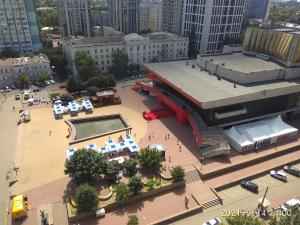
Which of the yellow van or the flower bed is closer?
the yellow van

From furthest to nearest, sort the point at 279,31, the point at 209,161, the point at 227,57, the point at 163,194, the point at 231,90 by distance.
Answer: the point at 227,57, the point at 279,31, the point at 231,90, the point at 209,161, the point at 163,194

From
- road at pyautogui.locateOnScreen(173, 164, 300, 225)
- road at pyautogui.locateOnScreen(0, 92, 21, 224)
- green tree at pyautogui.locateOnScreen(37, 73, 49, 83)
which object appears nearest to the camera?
road at pyautogui.locateOnScreen(173, 164, 300, 225)

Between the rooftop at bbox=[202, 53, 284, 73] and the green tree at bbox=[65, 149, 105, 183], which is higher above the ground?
the rooftop at bbox=[202, 53, 284, 73]

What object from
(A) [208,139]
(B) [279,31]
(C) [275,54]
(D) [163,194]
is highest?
(B) [279,31]

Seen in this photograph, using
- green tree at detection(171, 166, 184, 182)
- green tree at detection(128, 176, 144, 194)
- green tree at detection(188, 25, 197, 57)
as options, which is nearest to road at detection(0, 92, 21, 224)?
green tree at detection(128, 176, 144, 194)

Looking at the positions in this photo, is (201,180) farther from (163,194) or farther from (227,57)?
(227,57)

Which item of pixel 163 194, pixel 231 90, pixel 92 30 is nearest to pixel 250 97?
pixel 231 90

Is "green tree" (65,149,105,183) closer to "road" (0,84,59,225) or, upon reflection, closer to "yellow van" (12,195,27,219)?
"yellow van" (12,195,27,219)

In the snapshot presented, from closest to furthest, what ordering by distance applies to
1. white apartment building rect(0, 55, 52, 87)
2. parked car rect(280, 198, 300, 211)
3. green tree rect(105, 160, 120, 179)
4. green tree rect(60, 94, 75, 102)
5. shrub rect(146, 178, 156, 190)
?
1. parked car rect(280, 198, 300, 211)
2. shrub rect(146, 178, 156, 190)
3. green tree rect(105, 160, 120, 179)
4. green tree rect(60, 94, 75, 102)
5. white apartment building rect(0, 55, 52, 87)
